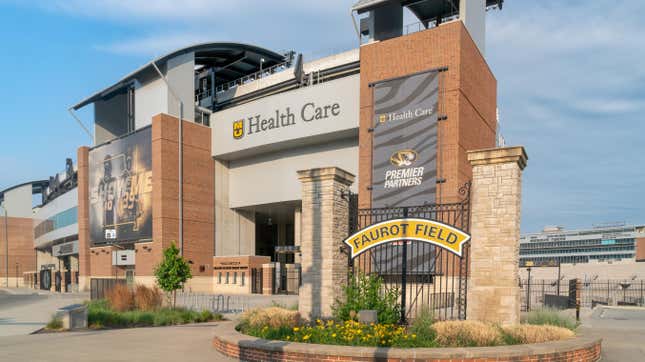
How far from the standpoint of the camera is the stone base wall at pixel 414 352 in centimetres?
888

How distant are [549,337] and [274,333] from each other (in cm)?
583

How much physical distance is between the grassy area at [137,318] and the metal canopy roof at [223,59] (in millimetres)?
30682

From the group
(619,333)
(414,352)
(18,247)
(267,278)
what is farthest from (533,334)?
(18,247)

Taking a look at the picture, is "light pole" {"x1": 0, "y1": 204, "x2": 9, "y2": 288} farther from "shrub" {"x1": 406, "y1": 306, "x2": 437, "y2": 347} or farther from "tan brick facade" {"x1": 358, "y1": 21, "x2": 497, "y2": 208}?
"shrub" {"x1": 406, "y1": 306, "x2": 437, "y2": 347}

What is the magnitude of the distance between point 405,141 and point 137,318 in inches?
755

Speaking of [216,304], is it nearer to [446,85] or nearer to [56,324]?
[56,324]

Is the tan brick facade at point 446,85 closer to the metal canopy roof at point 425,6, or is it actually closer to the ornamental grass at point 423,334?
the metal canopy roof at point 425,6

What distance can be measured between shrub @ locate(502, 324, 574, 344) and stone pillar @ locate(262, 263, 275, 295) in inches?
1300

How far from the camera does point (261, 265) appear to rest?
43781 millimetres

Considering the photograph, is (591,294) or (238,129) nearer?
(238,129)

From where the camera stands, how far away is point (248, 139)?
42.8 metres

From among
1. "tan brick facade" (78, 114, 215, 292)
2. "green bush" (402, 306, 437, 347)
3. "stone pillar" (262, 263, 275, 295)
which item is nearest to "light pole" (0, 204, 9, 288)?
"tan brick facade" (78, 114, 215, 292)

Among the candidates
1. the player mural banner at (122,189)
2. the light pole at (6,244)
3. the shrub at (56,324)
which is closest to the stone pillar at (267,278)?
the player mural banner at (122,189)

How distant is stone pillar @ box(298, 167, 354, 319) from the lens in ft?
45.4
